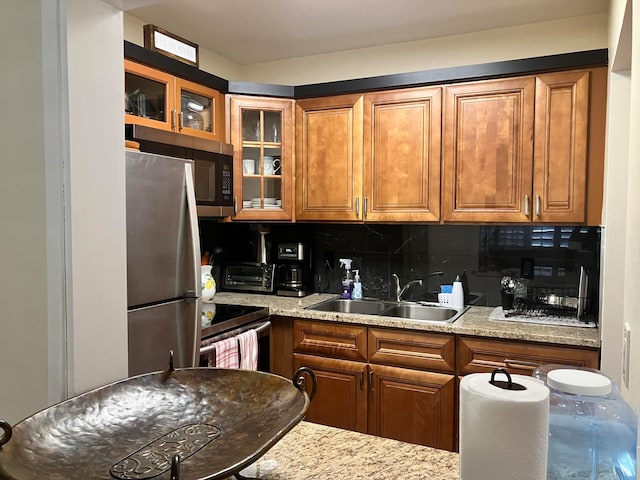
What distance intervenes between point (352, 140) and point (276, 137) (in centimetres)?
51

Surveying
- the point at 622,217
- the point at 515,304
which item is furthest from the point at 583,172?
the point at 515,304

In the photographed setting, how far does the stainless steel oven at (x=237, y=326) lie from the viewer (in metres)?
2.38

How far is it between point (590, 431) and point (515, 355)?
62.8 inches

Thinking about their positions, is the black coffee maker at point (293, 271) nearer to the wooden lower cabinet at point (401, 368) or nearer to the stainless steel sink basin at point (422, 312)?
the wooden lower cabinet at point (401, 368)

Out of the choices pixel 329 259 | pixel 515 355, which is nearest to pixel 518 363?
pixel 515 355

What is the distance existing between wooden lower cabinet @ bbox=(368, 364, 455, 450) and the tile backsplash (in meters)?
0.69

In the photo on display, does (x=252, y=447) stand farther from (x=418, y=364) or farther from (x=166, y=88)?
(x=166, y=88)

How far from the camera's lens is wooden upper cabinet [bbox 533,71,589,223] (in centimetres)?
248

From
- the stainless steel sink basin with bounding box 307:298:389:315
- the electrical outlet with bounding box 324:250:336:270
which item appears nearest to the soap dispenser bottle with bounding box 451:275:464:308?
the stainless steel sink basin with bounding box 307:298:389:315

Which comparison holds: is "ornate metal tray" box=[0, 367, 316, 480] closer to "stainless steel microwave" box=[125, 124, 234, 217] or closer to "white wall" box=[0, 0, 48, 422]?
"white wall" box=[0, 0, 48, 422]

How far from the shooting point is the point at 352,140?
300cm

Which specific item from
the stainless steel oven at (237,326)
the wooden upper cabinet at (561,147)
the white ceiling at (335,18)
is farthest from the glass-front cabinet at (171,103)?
the wooden upper cabinet at (561,147)

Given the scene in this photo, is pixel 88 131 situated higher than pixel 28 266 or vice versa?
pixel 88 131

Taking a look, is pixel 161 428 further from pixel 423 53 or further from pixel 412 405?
pixel 423 53
